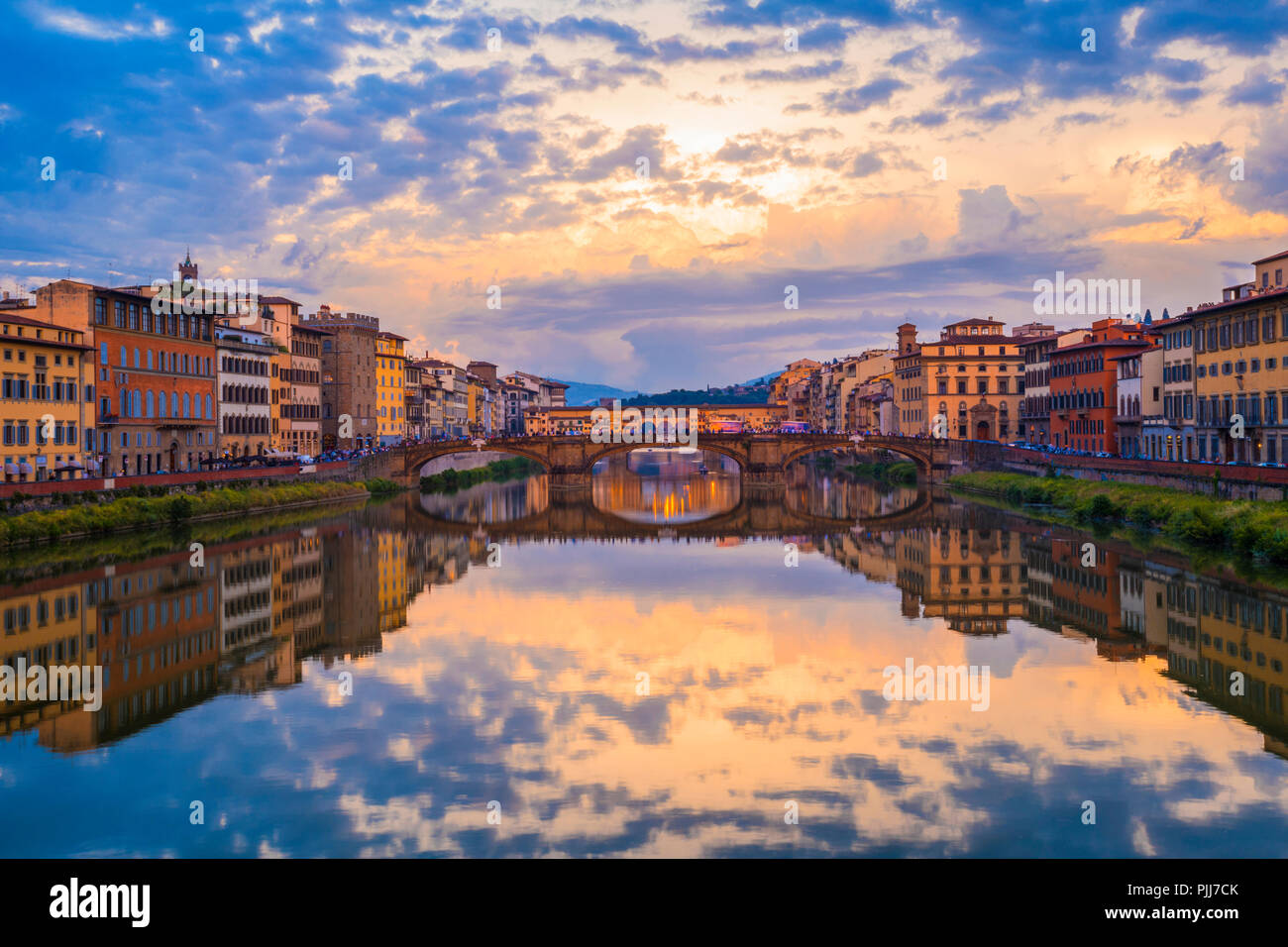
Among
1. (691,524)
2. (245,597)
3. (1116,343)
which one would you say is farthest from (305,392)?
(1116,343)

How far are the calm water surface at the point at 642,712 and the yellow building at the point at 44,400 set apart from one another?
1168 centimetres

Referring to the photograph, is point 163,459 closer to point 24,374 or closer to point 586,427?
point 24,374

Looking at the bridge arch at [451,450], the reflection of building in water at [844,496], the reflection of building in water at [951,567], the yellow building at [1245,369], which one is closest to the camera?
the reflection of building in water at [951,567]

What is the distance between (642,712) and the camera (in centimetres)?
2059

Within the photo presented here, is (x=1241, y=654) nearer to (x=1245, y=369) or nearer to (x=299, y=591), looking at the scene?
(x=299, y=591)

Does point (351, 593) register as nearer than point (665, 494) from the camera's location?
Yes

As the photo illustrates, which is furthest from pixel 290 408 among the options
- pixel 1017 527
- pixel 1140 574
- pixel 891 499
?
pixel 1140 574

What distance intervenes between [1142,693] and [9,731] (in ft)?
66.8

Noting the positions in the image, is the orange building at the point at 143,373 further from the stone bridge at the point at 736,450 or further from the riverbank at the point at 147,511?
the stone bridge at the point at 736,450

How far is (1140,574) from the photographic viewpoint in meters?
36.6

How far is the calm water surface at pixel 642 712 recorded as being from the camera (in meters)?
14.9
